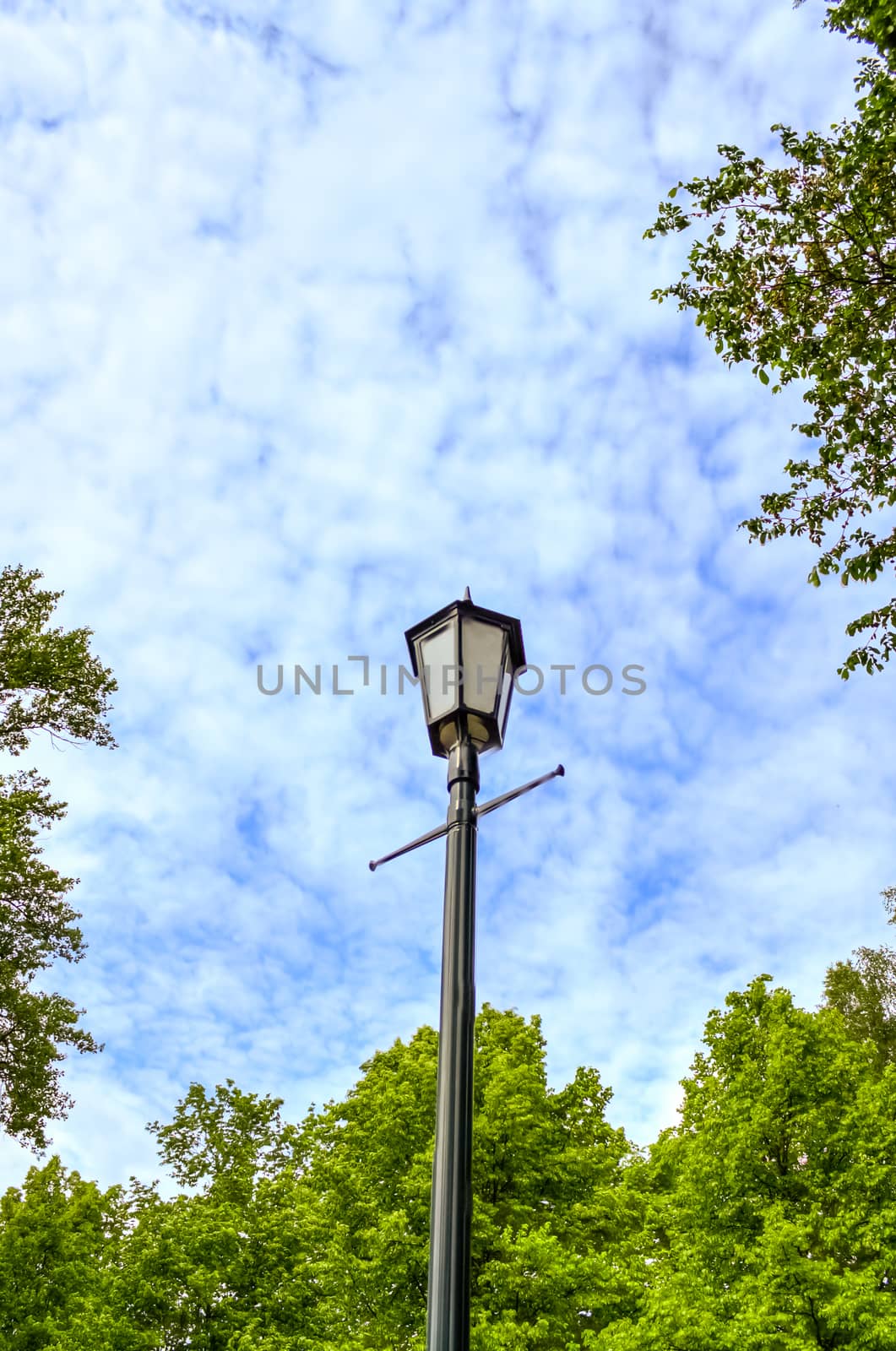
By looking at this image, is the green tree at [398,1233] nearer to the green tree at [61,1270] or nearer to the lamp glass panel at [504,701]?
the green tree at [61,1270]

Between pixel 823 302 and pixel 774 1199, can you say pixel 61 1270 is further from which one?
pixel 823 302

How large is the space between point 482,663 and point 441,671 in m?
0.22

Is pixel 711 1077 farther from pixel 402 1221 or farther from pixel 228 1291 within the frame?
pixel 228 1291

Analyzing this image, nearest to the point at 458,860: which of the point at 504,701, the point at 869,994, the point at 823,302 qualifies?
the point at 504,701

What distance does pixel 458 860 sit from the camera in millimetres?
4574

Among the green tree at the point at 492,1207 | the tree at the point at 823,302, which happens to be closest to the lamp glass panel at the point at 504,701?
the tree at the point at 823,302

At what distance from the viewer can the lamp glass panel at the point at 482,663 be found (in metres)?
5.05

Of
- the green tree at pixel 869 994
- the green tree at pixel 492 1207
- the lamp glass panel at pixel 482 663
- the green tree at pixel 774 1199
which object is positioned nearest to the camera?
the lamp glass panel at pixel 482 663

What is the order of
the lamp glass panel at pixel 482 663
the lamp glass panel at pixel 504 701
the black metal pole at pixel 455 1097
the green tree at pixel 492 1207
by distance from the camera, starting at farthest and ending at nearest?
1. the green tree at pixel 492 1207
2. the lamp glass panel at pixel 504 701
3. the lamp glass panel at pixel 482 663
4. the black metal pole at pixel 455 1097

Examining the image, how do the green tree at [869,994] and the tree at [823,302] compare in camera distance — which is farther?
the green tree at [869,994]

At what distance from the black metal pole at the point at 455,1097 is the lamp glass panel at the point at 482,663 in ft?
1.12

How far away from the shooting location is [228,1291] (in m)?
22.6

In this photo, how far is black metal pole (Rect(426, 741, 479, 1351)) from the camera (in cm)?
351

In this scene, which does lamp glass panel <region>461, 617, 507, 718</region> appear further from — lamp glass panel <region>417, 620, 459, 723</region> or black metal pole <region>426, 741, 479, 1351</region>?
black metal pole <region>426, 741, 479, 1351</region>
